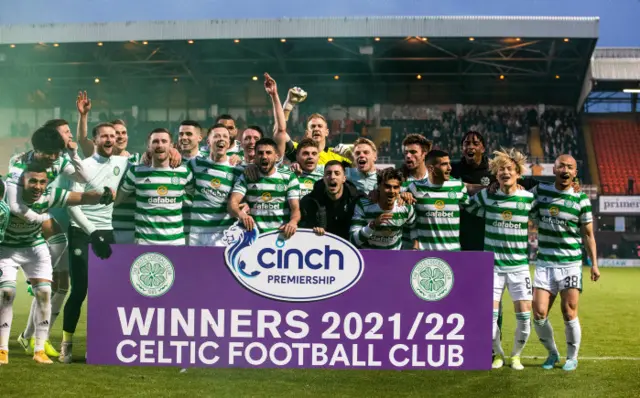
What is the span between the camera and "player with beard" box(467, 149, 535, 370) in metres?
7.50

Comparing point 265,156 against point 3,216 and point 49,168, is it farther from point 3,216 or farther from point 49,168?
point 3,216

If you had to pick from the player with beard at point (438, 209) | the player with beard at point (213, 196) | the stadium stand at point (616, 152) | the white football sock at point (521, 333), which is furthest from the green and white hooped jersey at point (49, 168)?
the stadium stand at point (616, 152)

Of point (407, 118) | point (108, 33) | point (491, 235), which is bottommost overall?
point (491, 235)

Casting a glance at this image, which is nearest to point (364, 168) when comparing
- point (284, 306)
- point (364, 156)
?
point (364, 156)

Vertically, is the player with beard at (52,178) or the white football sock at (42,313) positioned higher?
the player with beard at (52,178)

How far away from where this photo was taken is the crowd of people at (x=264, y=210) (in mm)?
7188

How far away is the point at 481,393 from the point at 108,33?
2655 centimetres

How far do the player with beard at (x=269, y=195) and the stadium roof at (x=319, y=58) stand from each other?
22609mm

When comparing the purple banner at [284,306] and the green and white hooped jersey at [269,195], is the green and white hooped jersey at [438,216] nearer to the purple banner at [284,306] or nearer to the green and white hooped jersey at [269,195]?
the purple banner at [284,306]

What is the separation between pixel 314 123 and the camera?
27.3ft

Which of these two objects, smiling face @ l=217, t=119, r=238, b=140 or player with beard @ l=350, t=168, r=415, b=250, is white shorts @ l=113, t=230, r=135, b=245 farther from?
player with beard @ l=350, t=168, r=415, b=250

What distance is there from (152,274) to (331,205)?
155 centimetres

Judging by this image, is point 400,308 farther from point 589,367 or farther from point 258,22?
point 258,22

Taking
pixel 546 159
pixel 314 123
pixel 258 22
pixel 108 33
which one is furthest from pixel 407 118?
pixel 314 123
